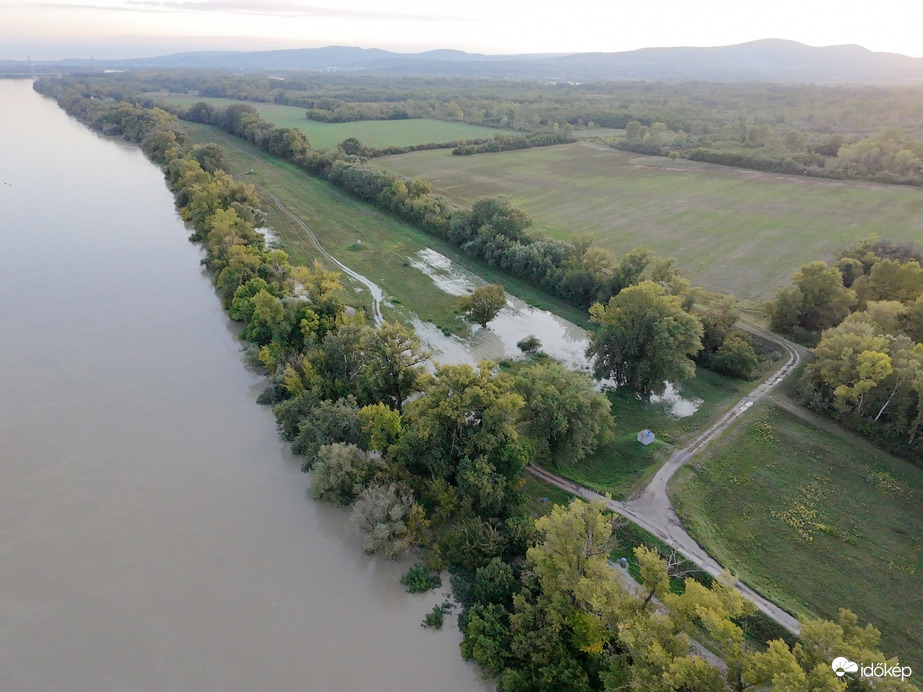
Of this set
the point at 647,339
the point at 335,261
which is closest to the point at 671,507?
the point at 647,339

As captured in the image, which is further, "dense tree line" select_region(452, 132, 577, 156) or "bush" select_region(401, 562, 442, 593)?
"dense tree line" select_region(452, 132, 577, 156)

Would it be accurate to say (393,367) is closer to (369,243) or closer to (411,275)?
(411,275)

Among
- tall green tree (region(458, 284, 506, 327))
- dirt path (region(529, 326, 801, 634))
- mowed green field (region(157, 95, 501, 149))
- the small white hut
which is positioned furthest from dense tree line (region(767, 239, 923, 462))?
mowed green field (region(157, 95, 501, 149))

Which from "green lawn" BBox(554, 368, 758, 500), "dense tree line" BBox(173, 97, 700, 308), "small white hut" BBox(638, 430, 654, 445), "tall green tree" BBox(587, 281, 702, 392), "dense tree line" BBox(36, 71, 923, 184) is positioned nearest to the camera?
"green lawn" BBox(554, 368, 758, 500)

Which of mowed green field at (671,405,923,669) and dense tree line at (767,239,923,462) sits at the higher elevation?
dense tree line at (767,239,923,462)

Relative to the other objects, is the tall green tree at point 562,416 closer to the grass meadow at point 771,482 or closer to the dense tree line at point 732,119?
the grass meadow at point 771,482

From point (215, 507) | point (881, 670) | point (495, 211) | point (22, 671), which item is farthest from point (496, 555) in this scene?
point (495, 211)

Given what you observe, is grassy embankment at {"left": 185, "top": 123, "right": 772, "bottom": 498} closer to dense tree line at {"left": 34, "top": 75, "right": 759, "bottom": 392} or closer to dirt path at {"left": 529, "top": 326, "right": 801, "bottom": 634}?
dirt path at {"left": 529, "top": 326, "right": 801, "bottom": 634}
